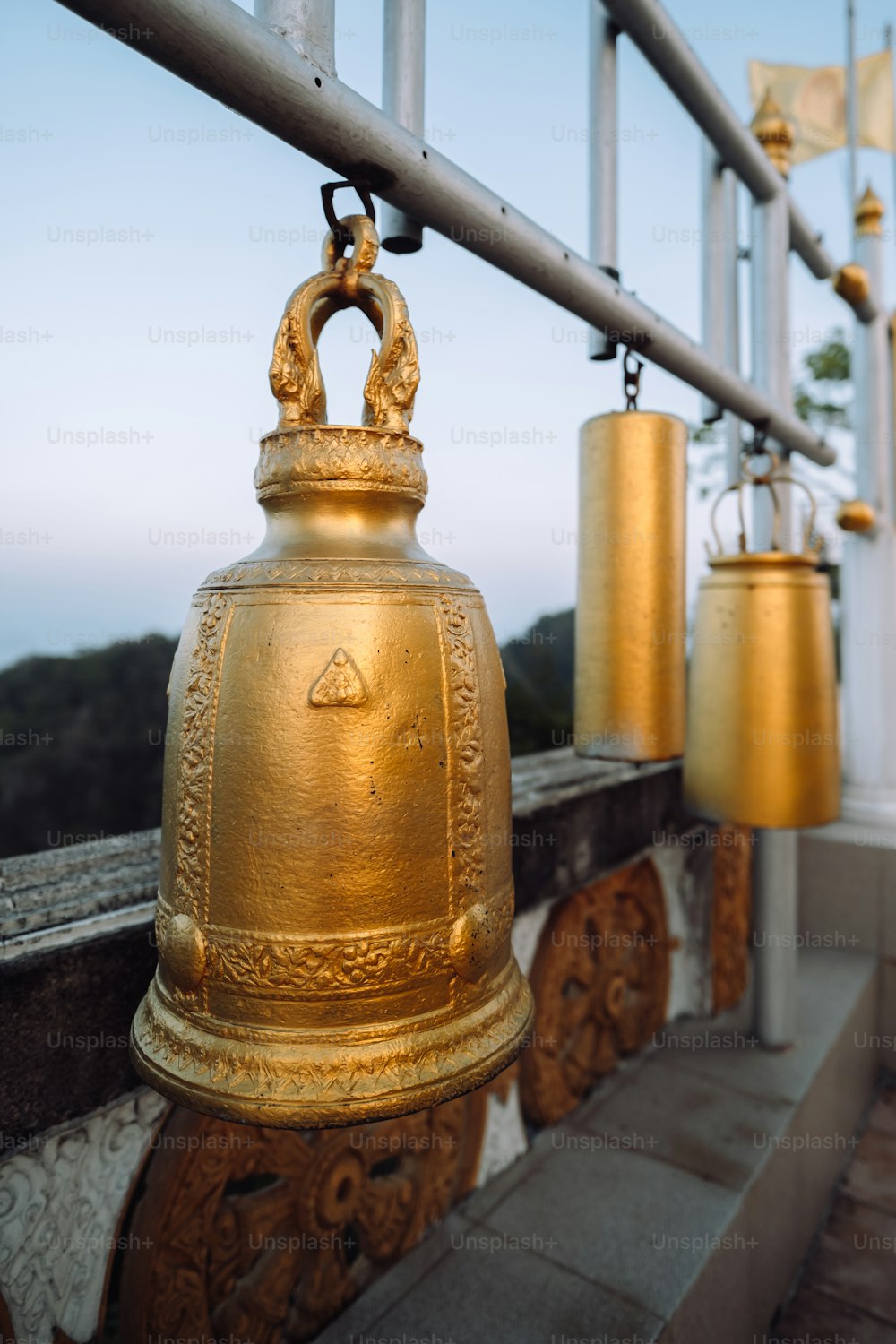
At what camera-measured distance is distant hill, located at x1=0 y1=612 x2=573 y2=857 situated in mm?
10617

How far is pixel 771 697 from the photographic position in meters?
1.83

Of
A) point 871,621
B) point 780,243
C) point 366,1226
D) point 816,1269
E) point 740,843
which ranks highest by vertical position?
point 780,243

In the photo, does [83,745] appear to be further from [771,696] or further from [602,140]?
[602,140]

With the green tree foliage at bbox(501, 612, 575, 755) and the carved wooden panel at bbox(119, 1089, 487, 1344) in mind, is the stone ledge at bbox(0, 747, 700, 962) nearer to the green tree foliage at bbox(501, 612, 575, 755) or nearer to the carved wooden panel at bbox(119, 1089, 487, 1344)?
Result: the carved wooden panel at bbox(119, 1089, 487, 1344)

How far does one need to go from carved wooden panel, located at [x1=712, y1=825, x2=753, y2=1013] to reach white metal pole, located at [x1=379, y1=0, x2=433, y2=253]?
261 cm

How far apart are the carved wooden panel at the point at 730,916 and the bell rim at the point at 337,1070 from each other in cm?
246

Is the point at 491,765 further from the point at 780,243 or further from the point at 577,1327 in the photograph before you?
the point at 780,243

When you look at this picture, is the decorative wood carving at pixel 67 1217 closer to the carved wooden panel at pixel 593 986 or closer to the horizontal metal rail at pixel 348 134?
the carved wooden panel at pixel 593 986

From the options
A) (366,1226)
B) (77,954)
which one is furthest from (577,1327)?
(77,954)

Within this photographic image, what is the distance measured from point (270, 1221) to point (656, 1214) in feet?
3.00

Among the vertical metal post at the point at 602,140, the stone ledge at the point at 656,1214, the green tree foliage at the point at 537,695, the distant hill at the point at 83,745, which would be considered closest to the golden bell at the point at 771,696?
the vertical metal post at the point at 602,140

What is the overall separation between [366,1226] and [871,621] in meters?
3.19

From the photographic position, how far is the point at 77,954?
111 cm

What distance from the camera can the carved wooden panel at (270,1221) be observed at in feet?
4.46
